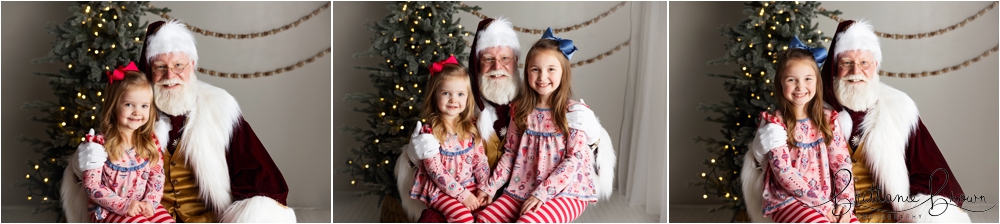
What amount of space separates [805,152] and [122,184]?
9.45ft

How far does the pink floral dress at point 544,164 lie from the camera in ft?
9.33

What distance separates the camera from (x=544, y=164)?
2898mm

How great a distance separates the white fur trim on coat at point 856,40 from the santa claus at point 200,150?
8.30ft

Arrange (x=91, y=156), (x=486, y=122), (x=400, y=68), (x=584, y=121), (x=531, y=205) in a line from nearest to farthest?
(x=91, y=156), (x=531, y=205), (x=584, y=121), (x=486, y=122), (x=400, y=68)

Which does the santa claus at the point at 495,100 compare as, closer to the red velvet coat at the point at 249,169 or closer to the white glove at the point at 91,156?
the red velvet coat at the point at 249,169

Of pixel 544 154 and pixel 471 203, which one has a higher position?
pixel 544 154

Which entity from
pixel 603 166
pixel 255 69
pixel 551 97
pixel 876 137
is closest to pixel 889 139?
pixel 876 137

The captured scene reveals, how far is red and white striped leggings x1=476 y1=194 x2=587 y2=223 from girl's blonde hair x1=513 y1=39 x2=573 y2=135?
0.31 meters

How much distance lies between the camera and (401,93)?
318 centimetres

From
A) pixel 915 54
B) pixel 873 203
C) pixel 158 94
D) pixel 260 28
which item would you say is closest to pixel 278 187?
pixel 158 94

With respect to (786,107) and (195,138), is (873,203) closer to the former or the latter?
(786,107)

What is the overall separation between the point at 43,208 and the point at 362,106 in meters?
1.57

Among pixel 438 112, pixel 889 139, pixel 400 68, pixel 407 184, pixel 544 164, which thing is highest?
pixel 400 68

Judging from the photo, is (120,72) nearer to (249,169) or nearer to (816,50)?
(249,169)
